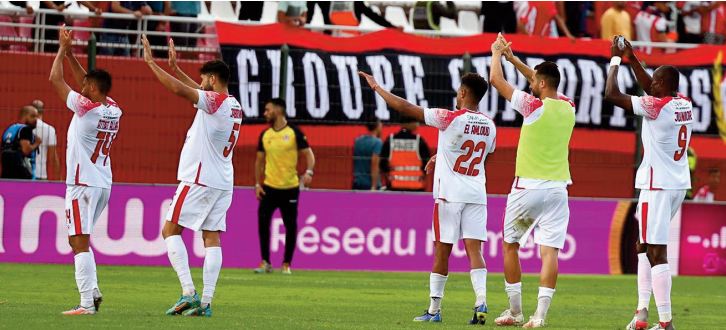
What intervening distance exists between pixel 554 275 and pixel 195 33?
11524 millimetres

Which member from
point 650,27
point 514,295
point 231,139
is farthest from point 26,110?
point 650,27

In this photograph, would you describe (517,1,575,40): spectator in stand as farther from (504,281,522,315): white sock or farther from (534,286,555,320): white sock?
(534,286,555,320): white sock

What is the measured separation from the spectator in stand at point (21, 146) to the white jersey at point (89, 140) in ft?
25.3

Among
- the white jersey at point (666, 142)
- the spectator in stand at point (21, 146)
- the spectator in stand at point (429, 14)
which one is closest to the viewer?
the white jersey at point (666, 142)

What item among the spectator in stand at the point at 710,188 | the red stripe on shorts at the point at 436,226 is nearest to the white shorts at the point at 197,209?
the red stripe on shorts at the point at 436,226

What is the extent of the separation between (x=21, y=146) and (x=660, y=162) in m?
11.0

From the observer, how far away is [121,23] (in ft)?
74.4

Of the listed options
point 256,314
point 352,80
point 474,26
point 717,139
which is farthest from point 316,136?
point 256,314

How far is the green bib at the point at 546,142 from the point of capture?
12.4 meters

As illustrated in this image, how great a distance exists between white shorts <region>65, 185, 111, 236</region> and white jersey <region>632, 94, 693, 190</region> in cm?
472

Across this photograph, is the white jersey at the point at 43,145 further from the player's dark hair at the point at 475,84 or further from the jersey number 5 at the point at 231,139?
the player's dark hair at the point at 475,84

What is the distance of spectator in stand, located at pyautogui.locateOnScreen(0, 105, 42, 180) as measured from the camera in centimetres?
2033

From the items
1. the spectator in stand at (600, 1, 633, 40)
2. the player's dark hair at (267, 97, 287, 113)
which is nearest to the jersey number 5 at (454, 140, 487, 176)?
the player's dark hair at (267, 97, 287, 113)

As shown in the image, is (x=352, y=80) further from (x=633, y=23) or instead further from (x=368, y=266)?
(x=633, y=23)
